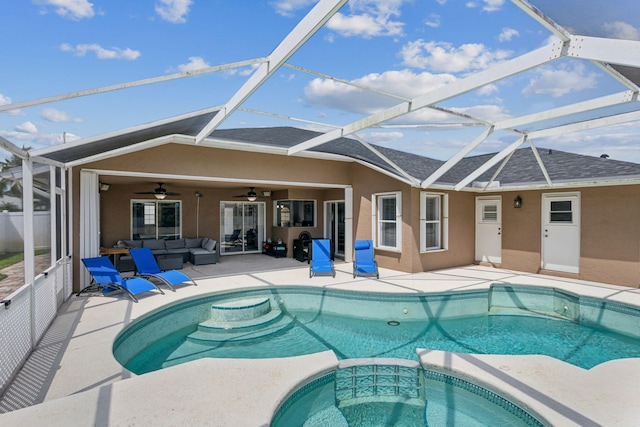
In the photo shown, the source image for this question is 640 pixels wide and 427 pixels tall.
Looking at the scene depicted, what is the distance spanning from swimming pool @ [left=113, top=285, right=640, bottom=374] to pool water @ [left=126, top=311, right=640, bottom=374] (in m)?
0.02

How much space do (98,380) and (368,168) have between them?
900 cm

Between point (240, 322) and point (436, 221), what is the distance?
6854 mm

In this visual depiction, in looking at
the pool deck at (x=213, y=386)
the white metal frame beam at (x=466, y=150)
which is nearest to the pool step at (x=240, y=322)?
the pool deck at (x=213, y=386)

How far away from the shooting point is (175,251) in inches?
456

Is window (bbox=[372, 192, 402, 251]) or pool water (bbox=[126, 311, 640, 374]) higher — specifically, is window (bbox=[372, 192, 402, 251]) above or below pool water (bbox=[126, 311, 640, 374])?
above

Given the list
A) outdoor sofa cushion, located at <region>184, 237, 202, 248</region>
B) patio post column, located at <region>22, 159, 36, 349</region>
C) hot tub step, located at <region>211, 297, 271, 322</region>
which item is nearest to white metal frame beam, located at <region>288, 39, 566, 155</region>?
hot tub step, located at <region>211, 297, 271, 322</region>

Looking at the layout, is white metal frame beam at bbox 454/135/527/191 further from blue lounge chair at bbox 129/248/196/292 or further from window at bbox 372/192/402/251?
blue lounge chair at bbox 129/248/196/292

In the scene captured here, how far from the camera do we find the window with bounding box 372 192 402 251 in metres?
10.1

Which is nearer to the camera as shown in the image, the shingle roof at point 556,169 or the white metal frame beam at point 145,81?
the white metal frame beam at point 145,81

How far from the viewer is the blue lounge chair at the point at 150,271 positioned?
7.85 meters

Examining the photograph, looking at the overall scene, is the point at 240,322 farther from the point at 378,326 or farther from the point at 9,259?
the point at 9,259

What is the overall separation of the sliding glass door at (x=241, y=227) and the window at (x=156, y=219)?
1.77 m

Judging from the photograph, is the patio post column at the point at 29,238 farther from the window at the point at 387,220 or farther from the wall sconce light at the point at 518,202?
the wall sconce light at the point at 518,202

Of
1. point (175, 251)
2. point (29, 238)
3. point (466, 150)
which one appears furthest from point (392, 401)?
point (175, 251)
